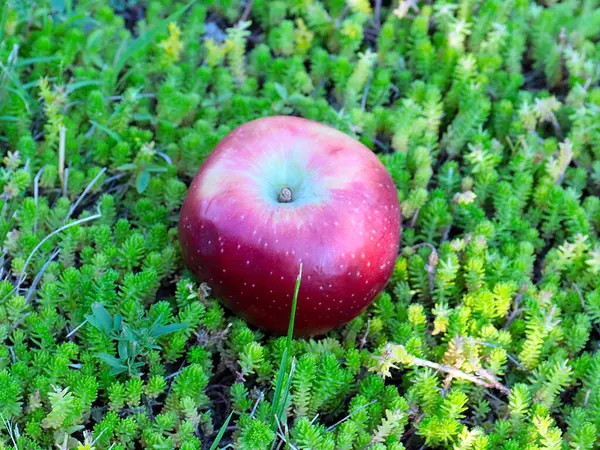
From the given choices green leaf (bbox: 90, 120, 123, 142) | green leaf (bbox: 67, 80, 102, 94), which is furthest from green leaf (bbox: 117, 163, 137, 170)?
green leaf (bbox: 67, 80, 102, 94)

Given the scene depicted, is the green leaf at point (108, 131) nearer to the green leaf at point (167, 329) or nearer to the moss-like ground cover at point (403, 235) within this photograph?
the moss-like ground cover at point (403, 235)

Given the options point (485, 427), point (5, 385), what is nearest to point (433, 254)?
point (485, 427)

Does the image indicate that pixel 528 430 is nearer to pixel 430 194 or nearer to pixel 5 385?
pixel 430 194

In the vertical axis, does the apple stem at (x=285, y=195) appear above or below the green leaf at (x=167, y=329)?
above

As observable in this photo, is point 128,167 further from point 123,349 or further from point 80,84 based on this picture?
point 123,349

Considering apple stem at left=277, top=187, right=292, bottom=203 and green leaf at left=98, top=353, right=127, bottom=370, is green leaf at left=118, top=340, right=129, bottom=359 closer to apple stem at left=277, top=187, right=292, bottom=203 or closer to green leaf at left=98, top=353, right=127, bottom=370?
green leaf at left=98, top=353, right=127, bottom=370

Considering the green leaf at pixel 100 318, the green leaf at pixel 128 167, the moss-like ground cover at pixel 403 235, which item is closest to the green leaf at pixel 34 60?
the moss-like ground cover at pixel 403 235

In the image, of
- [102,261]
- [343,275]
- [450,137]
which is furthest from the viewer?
[450,137]
